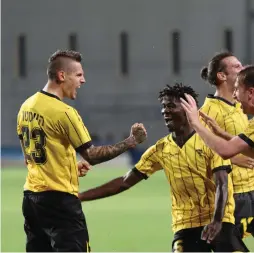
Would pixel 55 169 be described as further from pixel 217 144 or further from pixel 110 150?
pixel 217 144

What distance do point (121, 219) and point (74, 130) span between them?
32.9 feet

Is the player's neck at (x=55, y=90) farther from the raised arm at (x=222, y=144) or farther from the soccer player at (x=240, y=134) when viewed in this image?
the raised arm at (x=222, y=144)

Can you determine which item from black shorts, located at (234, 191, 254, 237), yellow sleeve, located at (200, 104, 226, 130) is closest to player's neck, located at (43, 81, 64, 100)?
yellow sleeve, located at (200, 104, 226, 130)

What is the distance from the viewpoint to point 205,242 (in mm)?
8328

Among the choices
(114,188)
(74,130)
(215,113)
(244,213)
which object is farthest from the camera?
(215,113)

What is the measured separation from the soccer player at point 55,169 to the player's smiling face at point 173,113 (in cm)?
38

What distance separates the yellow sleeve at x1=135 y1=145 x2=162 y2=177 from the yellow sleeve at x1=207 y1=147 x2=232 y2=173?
618mm

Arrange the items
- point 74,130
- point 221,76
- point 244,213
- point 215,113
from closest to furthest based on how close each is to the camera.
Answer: point 74,130, point 244,213, point 215,113, point 221,76

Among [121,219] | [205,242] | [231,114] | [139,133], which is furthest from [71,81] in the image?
[121,219]

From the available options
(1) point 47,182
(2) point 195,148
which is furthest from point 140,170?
(1) point 47,182

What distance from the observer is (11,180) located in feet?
90.8

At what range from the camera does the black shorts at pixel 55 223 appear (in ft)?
25.8

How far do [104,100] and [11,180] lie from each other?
13.7 metres

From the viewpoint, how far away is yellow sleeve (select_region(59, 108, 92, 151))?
7914 mm
